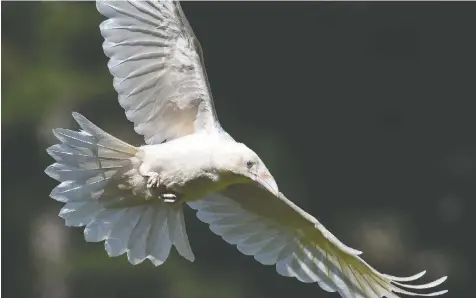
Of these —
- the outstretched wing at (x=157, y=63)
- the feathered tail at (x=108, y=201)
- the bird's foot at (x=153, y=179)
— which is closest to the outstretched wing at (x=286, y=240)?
the feathered tail at (x=108, y=201)

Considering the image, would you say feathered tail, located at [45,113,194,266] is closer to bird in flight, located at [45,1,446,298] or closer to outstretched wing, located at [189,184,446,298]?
bird in flight, located at [45,1,446,298]

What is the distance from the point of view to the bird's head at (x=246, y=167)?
6227 mm

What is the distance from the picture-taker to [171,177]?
6.28 m

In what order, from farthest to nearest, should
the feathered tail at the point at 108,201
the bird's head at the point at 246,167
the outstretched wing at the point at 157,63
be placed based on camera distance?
1. the outstretched wing at the point at 157,63
2. the feathered tail at the point at 108,201
3. the bird's head at the point at 246,167

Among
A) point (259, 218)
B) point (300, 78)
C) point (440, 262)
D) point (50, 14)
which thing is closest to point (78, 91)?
point (50, 14)

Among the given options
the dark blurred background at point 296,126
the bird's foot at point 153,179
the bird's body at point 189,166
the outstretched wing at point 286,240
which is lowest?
the bird's foot at point 153,179

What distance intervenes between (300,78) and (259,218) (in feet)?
26.7

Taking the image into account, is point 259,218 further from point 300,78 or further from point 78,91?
point 300,78

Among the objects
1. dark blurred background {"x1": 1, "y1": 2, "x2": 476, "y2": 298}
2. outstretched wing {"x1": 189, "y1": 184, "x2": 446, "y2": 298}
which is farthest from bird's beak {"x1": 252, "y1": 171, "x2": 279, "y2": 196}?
dark blurred background {"x1": 1, "y1": 2, "x2": 476, "y2": 298}

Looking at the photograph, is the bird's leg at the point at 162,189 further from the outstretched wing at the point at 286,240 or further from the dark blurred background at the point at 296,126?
the dark blurred background at the point at 296,126

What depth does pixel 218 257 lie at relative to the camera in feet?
44.0

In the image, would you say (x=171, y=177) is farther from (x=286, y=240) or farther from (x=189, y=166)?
(x=286, y=240)

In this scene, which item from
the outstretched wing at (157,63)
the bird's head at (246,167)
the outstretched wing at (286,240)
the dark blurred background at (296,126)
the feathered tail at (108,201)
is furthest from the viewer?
the dark blurred background at (296,126)

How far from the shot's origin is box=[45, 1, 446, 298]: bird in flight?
20.7 ft
